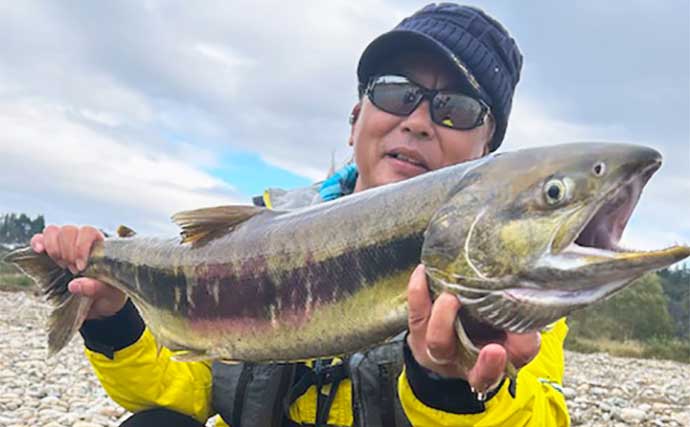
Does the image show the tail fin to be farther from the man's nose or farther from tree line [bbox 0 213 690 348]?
tree line [bbox 0 213 690 348]

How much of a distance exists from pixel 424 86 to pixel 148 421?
258 centimetres

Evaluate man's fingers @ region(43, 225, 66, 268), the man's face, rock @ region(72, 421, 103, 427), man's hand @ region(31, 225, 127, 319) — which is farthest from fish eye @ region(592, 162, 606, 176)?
rock @ region(72, 421, 103, 427)

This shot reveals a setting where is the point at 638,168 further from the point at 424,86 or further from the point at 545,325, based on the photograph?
the point at 424,86

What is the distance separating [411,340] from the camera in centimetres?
267

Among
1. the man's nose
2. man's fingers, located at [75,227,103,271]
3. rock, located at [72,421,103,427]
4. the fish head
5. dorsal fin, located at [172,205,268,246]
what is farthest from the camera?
rock, located at [72,421,103,427]

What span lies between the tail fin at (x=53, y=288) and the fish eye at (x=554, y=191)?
293 cm

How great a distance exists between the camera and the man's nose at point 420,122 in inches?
172

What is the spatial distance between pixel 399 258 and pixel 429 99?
196 cm

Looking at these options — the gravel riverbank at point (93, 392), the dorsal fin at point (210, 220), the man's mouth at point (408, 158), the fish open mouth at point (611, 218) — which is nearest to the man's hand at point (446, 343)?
the fish open mouth at point (611, 218)

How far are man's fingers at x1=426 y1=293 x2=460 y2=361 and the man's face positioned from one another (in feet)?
6.55

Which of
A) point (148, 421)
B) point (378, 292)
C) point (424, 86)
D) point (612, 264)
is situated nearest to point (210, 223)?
point (378, 292)

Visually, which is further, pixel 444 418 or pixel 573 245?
pixel 444 418

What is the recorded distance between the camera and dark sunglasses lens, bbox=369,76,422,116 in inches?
173

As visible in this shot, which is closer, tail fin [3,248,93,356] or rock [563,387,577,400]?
tail fin [3,248,93,356]
